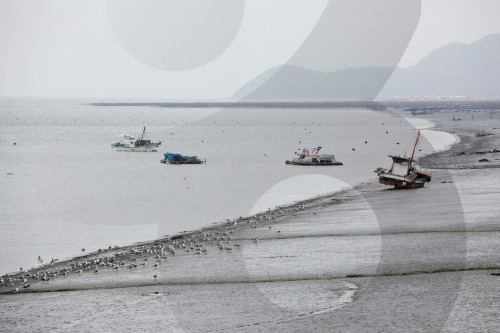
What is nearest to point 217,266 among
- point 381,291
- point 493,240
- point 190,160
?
point 381,291

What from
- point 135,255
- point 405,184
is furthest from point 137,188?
point 135,255

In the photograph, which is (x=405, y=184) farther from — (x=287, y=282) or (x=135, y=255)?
(x=287, y=282)

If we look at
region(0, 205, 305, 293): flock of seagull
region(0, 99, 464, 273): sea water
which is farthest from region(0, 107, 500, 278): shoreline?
region(0, 99, 464, 273): sea water

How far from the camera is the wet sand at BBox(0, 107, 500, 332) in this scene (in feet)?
53.4

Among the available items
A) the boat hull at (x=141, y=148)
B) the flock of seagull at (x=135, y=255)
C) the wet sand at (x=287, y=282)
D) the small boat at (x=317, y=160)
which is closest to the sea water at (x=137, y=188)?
the flock of seagull at (x=135, y=255)

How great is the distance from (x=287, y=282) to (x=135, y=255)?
6642 mm

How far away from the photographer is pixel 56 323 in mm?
16500

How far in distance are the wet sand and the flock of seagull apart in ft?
0.21

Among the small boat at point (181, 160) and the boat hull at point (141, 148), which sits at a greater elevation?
the boat hull at point (141, 148)

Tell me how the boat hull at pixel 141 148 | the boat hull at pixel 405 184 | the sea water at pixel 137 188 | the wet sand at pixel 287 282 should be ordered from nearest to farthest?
the wet sand at pixel 287 282
the sea water at pixel 137 188
the boat hull at pixel 405 184
the boat hull at pixel 141 148

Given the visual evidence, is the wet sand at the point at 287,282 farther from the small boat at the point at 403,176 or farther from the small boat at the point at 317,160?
the small boat at the point at 317,160

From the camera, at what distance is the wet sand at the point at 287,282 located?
1628cm

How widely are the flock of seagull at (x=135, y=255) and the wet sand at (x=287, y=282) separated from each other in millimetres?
64

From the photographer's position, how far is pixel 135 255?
23984 millimetres
